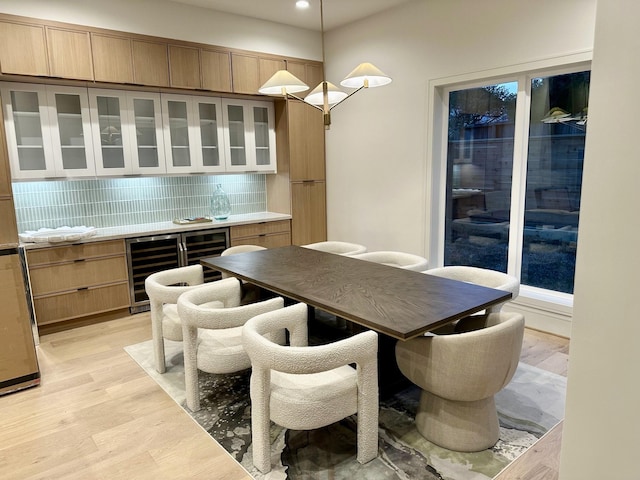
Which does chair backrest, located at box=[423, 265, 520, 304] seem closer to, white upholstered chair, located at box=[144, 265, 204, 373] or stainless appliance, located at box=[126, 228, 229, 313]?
white upholstered chair, located at box=[144, 265, 204, 373]

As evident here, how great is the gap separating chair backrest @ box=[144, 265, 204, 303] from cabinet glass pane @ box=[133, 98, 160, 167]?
Answer: 1.66 meters

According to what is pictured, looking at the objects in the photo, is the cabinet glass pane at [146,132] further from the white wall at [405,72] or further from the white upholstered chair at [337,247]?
the white wall at [405,72]

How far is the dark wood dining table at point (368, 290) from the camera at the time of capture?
84.7 inches

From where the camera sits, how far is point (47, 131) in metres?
3.91

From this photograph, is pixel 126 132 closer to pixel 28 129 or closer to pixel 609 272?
pixel 28 129

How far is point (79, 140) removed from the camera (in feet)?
13.5

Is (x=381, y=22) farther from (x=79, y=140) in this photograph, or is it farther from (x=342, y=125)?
(x=79, y=140)

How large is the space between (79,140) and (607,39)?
14.0 ft

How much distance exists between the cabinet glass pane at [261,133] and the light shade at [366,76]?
8.03 feet

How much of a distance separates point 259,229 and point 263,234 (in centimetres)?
8

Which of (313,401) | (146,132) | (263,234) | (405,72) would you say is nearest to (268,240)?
(263,234)

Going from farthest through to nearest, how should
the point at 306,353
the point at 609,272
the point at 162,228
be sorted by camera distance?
the point at 162,228 → the point at 306,353 → the point at 609,272

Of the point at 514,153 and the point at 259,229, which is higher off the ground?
the point at 514,153

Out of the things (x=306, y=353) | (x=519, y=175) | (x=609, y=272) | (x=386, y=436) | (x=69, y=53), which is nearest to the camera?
(x=609, y=272)
